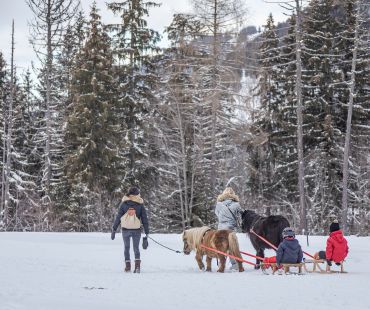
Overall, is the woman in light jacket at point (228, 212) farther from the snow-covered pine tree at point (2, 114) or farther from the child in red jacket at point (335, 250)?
the snow-covered pine tree at point (2, 114)

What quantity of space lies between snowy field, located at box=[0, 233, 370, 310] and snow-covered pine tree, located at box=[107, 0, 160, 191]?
17.3m

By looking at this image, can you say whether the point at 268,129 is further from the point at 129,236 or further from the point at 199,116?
the point at 129,236

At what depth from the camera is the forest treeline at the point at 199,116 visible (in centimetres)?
2808

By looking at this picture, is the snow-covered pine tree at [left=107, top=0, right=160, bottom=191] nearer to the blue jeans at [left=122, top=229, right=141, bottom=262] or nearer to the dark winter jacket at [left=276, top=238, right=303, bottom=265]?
the blue jeans at [left=122, top=229, right=141, bottom=262]

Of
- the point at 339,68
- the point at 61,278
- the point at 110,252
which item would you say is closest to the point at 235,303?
the point at 61,278

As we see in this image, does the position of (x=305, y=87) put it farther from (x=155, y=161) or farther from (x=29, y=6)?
(x=29, y=6)

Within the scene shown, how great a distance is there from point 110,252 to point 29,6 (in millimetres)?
19973

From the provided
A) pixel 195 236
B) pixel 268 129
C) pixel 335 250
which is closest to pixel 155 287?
pixel 195 236

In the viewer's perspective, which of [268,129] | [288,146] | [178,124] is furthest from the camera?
[268,129]

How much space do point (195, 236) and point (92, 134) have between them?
58.7 feet

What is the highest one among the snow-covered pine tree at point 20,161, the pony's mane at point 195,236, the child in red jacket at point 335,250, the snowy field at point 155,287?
the snow-covered pine tree at point 20,161

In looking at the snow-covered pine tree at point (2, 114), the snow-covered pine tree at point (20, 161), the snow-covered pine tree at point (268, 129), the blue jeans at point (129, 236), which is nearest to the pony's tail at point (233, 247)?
the blue jeans at point (129, 236)

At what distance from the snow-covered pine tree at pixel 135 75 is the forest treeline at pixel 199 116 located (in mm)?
67

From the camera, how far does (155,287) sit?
8.60 m
